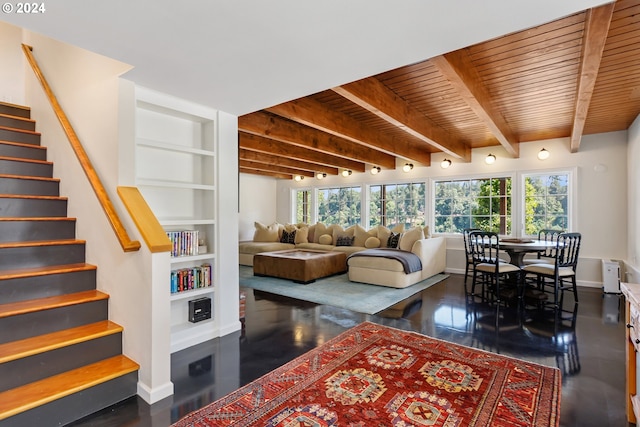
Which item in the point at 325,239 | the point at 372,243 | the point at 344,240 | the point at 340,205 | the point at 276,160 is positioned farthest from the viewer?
the point at 340,205

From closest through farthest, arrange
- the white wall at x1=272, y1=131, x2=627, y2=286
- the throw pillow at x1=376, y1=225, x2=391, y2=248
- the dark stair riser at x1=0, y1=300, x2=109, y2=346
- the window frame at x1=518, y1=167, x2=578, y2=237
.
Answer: the dark stair riser at x1=0, y1=300, x2=109, y2=346
the white wall at x1=272, y1=131, x2=627, y2=286
the window frame at x1=518, y1=167, x2=578, y2=237
the throw pillow at x1=376, y1=225, x2=391, y2=248

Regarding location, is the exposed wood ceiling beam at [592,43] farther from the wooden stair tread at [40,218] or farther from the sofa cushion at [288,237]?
the sofa cushion at [288,237]

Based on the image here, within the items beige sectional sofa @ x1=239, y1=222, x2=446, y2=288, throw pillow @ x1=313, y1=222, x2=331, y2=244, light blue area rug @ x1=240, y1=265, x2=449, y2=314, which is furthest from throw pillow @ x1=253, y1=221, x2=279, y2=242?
light blue area rug @ x1=240, y1=265, x2=449, y2=314

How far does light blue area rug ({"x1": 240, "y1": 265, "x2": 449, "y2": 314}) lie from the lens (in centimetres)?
418

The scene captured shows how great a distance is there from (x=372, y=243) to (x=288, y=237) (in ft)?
7.79

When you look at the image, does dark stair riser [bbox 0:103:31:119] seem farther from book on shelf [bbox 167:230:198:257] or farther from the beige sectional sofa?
the beige sectional sofa

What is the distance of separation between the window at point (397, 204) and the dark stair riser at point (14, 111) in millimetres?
6438

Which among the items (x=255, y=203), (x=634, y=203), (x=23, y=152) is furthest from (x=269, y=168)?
(x=634, y=203)

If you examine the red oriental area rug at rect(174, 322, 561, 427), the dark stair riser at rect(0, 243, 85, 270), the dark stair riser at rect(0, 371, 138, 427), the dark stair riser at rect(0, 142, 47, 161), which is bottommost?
the red oriental area rug at rect(174, 322, 561, 427)

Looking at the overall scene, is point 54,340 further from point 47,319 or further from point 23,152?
point 23,152

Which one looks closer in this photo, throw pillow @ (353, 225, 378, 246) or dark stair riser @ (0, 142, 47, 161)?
dark stair riser @ (0, 142, 47, 161)

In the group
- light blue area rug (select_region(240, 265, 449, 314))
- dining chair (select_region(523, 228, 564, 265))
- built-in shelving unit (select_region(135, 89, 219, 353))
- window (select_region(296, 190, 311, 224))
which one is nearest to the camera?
built-in shelving unit (select_region(135, 89, 219, 353))

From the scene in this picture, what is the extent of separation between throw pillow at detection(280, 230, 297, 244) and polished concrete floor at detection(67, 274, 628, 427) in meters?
3.58

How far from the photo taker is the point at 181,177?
3059 mm
